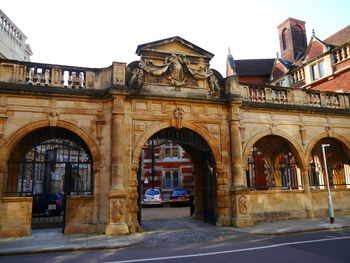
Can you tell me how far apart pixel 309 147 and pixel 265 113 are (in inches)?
→ 111

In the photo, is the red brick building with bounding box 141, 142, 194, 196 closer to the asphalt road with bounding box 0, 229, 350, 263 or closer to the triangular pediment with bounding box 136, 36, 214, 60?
the triangular pediment with bounding box 136, 36, 214, 60

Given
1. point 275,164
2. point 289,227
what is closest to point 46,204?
point 289,227

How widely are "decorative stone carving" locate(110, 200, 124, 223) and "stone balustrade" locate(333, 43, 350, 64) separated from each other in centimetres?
1609

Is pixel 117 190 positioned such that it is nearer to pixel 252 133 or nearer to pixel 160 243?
pixel 160 243

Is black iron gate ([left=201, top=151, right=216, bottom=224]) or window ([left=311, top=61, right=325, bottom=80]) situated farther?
window ([left=311, top=61, right=325, bottom=80])

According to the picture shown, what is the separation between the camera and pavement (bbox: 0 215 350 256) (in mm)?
7994


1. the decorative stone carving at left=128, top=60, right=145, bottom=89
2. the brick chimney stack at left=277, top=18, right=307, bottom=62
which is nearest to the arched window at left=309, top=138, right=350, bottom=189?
the decorative stone carving at left=128, top=60, right=145, bottom=89

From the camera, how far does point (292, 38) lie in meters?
28.8

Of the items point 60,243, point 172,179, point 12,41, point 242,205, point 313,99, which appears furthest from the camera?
point 172,179

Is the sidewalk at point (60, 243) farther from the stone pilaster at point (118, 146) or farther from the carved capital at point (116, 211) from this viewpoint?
the stone pilaster at point (118, 146)

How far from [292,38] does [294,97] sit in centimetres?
1757

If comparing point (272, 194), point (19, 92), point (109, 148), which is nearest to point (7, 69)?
point (19, 92)

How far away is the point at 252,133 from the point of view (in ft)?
42.0

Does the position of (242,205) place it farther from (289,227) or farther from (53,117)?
(53,117)
